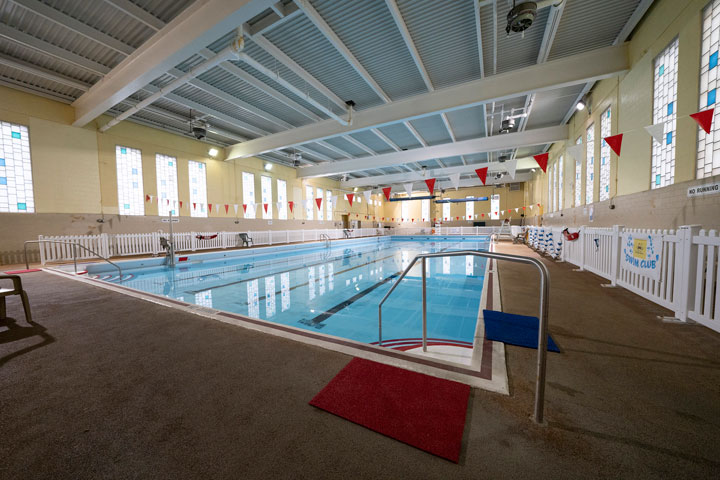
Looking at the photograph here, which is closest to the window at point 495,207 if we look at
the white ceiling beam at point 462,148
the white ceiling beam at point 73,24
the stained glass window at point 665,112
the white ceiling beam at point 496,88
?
the white ceiling beam at point 462,148

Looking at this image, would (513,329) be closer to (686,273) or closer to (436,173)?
(686,273)

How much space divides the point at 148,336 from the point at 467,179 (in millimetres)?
20105

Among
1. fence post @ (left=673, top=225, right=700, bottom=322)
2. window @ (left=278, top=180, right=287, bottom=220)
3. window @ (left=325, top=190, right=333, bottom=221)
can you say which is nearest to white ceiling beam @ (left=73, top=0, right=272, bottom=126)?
fence post @ (left=673, top=225, right=700, bottom=322)

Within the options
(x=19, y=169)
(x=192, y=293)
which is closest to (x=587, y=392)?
(x=192, y=293)

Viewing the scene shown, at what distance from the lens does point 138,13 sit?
178 inches

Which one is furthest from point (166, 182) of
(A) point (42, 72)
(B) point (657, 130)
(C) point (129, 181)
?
(B) point (657, 130)

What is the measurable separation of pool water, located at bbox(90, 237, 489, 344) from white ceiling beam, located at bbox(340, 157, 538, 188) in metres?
7.26

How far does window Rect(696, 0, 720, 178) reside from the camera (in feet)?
10.5

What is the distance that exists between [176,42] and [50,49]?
3394 mm

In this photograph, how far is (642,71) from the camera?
4.79 m

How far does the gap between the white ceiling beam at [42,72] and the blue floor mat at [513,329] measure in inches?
428

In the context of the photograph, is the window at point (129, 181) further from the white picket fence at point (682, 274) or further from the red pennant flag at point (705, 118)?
the red pennant flag at point (705, 118)

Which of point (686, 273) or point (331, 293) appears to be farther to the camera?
point (331, 293)

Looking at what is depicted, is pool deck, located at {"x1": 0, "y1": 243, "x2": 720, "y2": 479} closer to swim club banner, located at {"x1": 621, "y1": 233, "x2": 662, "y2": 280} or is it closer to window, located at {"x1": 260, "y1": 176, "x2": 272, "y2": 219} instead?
swim club banner, located at {"x1": 621, "y1": 233, "x2": 662, "y2": 280}
